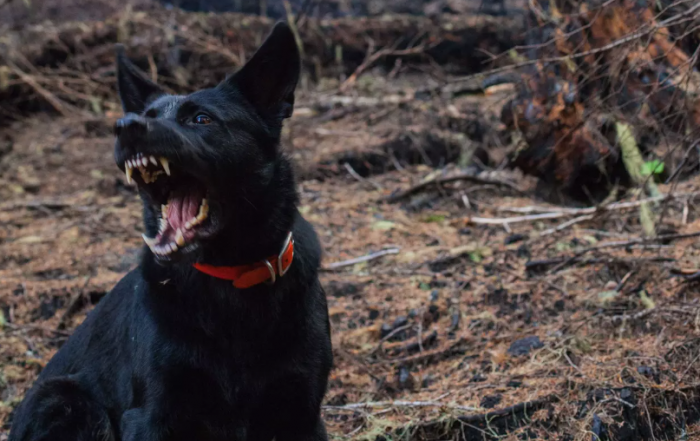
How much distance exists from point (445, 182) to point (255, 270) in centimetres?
427

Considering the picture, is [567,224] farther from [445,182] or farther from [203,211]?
[203,211]

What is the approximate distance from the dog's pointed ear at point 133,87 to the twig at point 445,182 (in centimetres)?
388

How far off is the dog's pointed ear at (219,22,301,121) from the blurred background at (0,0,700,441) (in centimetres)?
121

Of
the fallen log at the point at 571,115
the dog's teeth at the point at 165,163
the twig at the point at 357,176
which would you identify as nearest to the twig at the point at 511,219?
the fallen log at the point at 571,115

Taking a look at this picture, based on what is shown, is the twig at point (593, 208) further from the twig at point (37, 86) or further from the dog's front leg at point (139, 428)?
the twig at point (37, 86)

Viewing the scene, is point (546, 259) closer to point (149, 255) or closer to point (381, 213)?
point (381, 213)

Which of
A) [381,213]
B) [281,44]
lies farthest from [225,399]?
[381,213]

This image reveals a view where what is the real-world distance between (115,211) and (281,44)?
4744mm

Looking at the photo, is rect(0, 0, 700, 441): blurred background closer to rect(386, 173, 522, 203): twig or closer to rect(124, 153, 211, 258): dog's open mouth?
rect(386, 173, 522, 203): twig

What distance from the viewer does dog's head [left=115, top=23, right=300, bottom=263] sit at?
7.89ft

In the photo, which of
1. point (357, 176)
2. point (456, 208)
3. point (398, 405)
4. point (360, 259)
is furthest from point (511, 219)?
point (398, 405)

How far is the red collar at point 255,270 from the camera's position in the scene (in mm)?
2791

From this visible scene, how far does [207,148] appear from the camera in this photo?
2.62 meters

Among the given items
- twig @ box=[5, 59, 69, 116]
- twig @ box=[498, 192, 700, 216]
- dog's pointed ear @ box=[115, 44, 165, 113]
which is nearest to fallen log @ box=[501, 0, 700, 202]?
twig @ box=[498, 192, 700, 216]
